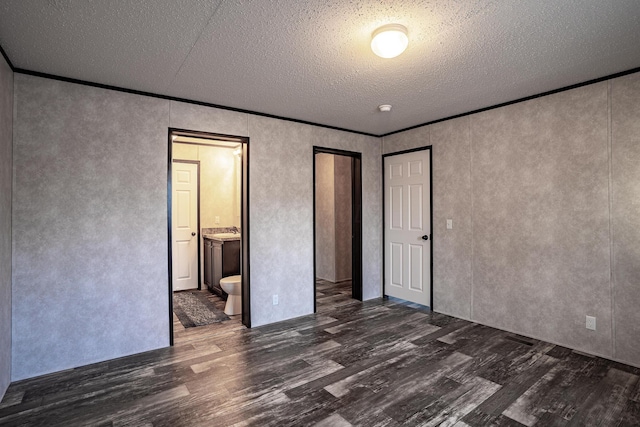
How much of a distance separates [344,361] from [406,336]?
90 cm

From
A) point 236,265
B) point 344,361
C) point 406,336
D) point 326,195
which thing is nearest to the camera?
point 344,361

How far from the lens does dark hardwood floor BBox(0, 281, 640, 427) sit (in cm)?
211

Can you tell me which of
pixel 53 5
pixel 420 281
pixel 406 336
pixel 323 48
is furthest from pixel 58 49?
pixel 420 281

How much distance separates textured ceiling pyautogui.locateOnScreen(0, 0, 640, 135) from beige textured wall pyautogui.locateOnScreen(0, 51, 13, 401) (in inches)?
11.2

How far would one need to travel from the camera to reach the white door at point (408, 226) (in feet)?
14.5

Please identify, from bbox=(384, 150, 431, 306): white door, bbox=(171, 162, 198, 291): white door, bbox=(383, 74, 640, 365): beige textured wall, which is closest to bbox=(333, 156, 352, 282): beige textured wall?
bbox=(384, 150, 431, 306): white door

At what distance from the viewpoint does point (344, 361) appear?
114 inches

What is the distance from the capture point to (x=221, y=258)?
5.10 meters

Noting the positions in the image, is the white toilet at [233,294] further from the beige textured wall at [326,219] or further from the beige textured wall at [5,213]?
the beige textured wall at [326,219]

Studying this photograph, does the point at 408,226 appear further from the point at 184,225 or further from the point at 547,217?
the point at 184,225

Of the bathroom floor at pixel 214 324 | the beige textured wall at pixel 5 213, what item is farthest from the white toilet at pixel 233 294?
the beige textured wall at pixel 5 213

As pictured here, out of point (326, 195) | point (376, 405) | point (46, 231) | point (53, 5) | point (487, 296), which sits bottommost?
point (376, 405)

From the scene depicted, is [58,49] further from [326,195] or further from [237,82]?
[326,195]

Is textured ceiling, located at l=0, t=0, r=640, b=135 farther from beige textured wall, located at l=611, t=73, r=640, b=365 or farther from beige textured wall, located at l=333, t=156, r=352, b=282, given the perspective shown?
beige textured wall, located at l=333, t=156, r=352, b=282
